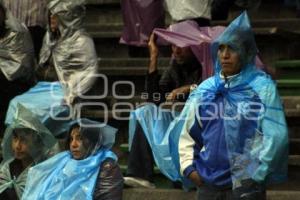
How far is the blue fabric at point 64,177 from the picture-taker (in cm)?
681

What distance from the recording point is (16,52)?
30.3 feet

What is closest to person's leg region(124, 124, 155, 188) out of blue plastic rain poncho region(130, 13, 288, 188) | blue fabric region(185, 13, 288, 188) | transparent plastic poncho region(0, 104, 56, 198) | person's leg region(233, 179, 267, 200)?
transparent plastic poncho region(0, 104, 56, 198)

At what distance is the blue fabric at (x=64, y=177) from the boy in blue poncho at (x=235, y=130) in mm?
840

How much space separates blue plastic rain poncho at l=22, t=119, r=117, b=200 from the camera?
682cm

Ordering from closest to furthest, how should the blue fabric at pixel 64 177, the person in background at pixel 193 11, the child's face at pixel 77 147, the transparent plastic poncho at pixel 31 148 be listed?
the blue fabric at pixel 64 177 < the child's face at pixel 77 147 < the transparent plastic poncho at pixel 31 148 < the person in background at pixel 193 11

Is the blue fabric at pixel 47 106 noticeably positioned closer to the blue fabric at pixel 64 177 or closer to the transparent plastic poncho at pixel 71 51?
the transparent plastic poncho at pixel 71 51

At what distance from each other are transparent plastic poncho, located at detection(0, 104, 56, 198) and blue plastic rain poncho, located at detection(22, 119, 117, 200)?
36 centimetres

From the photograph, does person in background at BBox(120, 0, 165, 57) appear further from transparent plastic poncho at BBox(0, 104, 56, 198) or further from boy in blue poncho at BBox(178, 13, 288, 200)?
boy in blue poncho at BBox(178, 13, 288, 200)

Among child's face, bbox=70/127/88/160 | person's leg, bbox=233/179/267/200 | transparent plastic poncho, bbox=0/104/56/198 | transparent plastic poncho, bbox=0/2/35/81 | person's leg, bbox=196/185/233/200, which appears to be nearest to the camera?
person's leg, bbox=233/179/267/200

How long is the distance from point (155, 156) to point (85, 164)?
87cm

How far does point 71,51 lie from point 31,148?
1.69 metres

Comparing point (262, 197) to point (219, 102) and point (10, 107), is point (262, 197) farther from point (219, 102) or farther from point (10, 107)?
point (10, 107)

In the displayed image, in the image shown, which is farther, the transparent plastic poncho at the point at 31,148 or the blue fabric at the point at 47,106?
the blue fabric at the point at 47,106

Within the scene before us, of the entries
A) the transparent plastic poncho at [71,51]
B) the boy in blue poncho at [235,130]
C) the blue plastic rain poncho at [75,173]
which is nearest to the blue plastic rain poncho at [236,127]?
the boy in blue poncho at [235,130]
